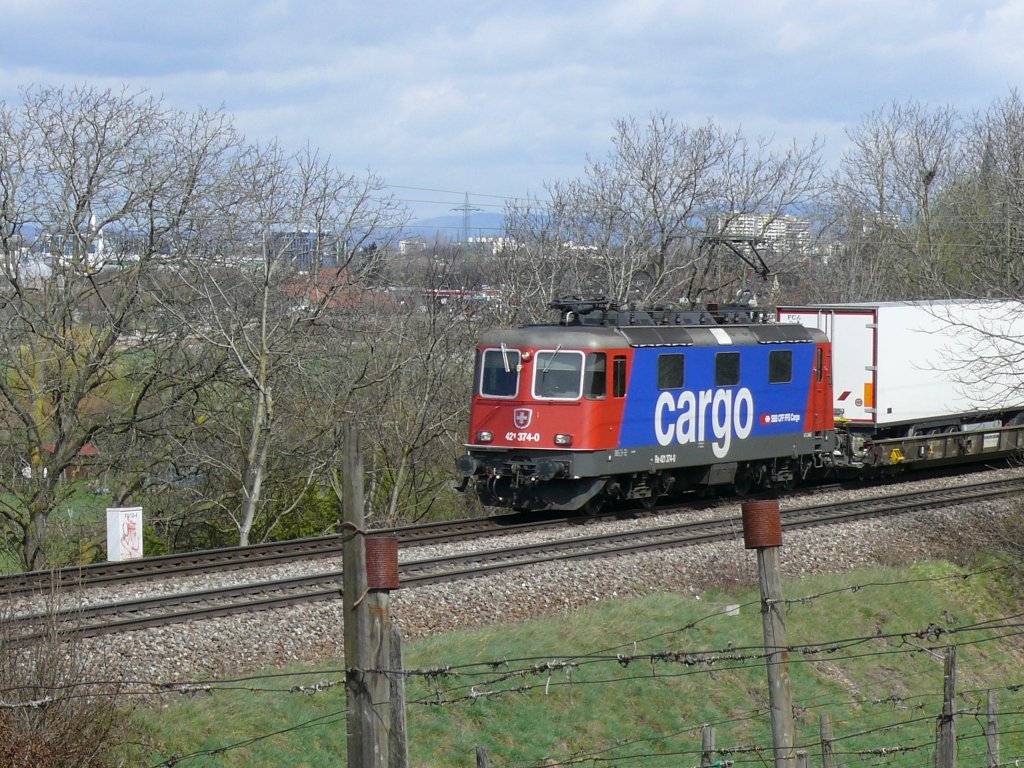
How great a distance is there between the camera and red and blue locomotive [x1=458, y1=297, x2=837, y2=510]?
17750 millimetres

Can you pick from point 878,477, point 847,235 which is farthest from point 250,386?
point 847,235

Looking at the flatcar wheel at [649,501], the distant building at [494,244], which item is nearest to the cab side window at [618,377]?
the flatcar wheel at [649,501]

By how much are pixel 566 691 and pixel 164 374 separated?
12.7 metres

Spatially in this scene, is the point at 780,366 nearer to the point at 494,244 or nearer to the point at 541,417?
the point at 541,417

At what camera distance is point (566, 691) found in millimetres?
11594

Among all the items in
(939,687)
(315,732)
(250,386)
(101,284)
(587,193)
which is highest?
(587,193)

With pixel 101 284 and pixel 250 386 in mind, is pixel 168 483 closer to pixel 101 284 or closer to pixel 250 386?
pixel 250 386

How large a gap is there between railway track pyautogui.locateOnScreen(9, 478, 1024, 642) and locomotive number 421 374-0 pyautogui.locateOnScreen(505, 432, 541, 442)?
190cm

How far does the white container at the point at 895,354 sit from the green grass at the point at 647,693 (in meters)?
6.67

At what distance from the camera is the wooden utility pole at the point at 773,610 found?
19.3 ft

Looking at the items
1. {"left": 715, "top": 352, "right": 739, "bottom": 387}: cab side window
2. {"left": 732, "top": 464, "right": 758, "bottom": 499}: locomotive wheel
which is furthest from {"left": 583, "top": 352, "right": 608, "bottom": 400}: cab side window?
{"left": 732, "top": 464, "right": 758, "bottom": 499}: locomotive wheel

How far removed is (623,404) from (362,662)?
1323 centimetres

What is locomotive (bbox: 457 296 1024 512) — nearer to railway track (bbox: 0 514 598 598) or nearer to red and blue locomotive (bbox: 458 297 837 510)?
red and blue locomotive (bbox: 458 297 837 510)

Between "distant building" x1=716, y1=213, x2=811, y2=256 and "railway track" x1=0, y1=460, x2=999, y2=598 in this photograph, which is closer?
"railway track" x1=0, y1=460, x2=999, y2=598
